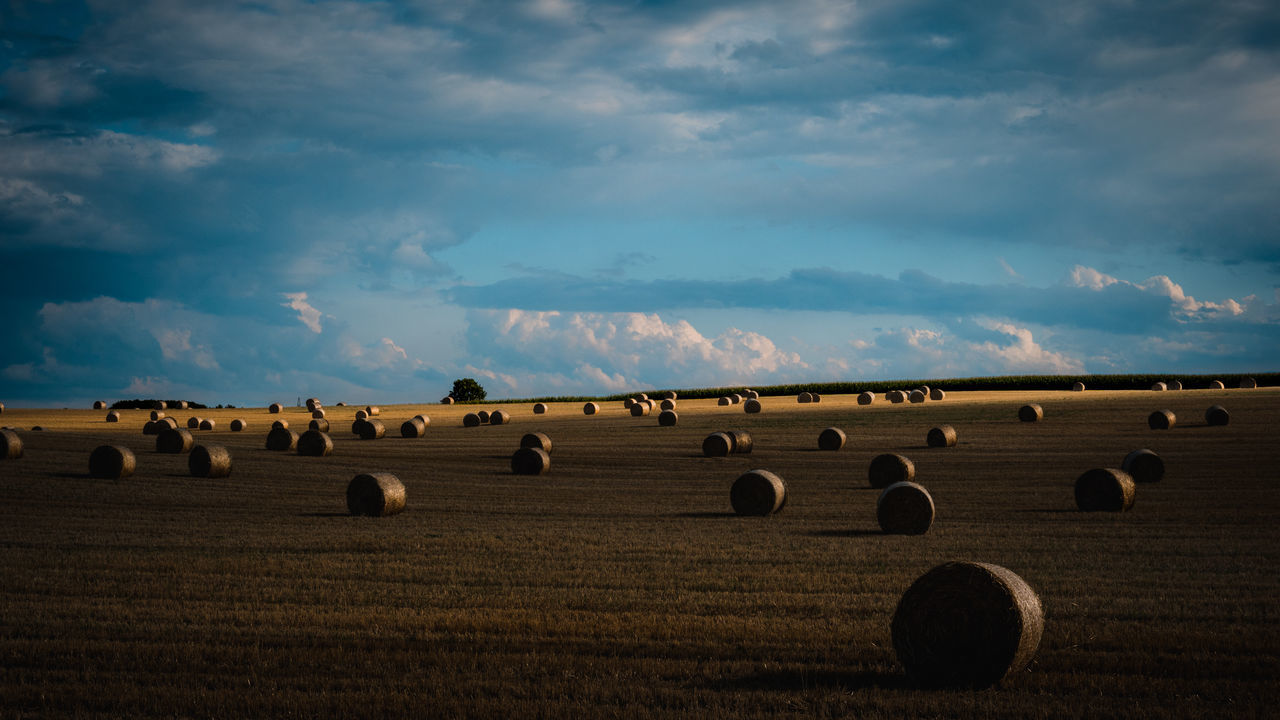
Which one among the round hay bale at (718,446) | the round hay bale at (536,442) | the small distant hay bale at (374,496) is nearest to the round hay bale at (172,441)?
the round hay bale at (536,442)

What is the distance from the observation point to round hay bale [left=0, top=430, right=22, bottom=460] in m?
33.5

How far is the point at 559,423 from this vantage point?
6159cm

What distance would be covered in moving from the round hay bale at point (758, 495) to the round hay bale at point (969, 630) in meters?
13.7

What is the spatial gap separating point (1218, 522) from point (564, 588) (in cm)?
1454

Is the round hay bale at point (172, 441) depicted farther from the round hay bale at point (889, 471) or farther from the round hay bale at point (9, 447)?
the round hay bale at point (889, 471)

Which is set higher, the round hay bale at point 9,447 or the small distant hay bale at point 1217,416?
the round hay bale at point 9,447

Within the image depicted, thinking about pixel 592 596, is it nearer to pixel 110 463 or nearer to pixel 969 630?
pixel 969 630

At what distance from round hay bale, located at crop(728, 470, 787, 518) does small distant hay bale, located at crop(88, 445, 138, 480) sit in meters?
17.9

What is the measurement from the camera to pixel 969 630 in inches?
379

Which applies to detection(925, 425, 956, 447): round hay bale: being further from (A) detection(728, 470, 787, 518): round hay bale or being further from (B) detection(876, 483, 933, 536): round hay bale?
(B) detection(876, 483, 933, 536): round hay bale

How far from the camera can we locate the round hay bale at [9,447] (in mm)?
33469

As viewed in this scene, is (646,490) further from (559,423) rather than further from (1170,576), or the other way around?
(559,423)

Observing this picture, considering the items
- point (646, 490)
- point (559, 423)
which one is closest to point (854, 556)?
point (646, 490)

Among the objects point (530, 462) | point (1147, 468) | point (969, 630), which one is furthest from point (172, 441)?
point (969, 630)
